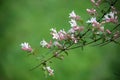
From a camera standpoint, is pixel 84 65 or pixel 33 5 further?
pixel 33 5

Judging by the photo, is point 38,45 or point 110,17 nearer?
point 110,17

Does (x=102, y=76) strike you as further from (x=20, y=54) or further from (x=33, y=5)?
(x=33, y=5)

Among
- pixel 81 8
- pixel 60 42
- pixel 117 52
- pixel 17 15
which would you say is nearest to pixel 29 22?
pixel 17 15

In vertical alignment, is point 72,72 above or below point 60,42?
above

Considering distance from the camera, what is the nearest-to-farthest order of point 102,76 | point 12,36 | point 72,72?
point 102,76 → point 72,72 → point 12,36

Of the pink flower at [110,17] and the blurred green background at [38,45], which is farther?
the blurred green background at [38,45]

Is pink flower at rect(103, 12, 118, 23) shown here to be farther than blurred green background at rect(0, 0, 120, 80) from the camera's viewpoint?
No

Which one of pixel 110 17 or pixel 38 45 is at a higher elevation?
pixel 38 45

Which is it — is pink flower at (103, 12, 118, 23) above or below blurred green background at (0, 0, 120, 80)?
below
